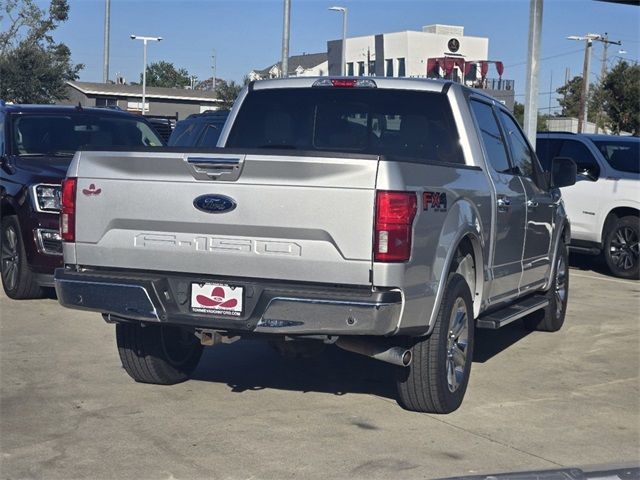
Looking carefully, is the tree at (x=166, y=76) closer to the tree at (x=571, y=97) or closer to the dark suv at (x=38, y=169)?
the tree at (x=571, y=97)

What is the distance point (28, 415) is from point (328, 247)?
222cm

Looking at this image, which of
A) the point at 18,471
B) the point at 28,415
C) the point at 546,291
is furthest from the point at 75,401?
the point at 546,291

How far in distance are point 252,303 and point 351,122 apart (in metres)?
2.17

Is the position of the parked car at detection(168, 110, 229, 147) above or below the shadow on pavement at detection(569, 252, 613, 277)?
above

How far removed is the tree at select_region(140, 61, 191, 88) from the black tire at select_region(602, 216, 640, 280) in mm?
96452

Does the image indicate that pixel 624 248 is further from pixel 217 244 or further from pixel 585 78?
pixel 585 78

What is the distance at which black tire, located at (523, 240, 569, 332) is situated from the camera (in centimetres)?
918

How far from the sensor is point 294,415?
6281 mm

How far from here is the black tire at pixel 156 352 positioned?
671 cm

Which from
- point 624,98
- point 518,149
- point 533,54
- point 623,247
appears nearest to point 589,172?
point 623,247

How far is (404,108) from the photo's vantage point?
7.11 meters

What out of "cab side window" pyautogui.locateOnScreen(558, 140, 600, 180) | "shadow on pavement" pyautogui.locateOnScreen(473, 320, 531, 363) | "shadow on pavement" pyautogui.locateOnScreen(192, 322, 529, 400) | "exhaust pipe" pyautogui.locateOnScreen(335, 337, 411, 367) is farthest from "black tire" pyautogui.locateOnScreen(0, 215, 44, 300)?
"cab side window" pyautogui.locateOnScreen(558, 140, 600, 180)

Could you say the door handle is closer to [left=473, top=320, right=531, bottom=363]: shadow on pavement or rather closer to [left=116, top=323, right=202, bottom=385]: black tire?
[left=473, top=320, right=531, bottom=363]: shadow on pavement

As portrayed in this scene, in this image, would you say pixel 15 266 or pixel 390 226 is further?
pixel 15 266
